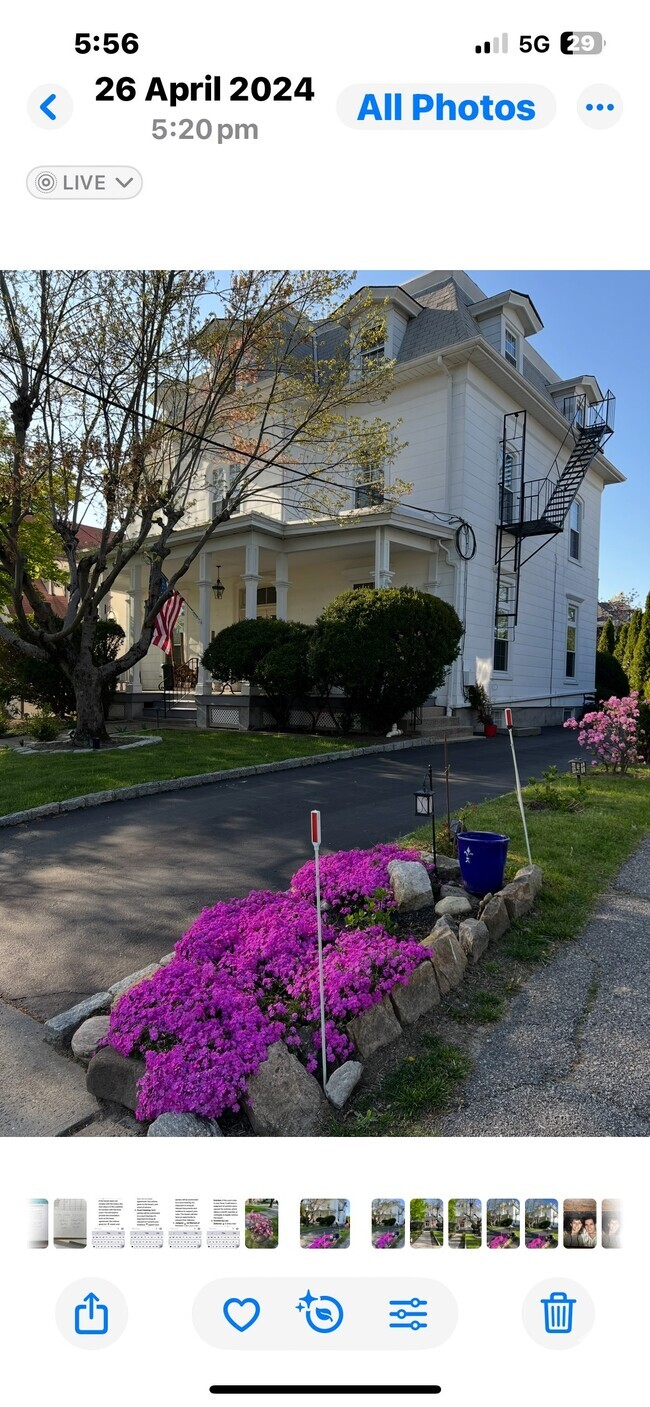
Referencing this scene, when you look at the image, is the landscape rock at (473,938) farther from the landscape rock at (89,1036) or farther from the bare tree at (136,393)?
the bare tree at (136,393)

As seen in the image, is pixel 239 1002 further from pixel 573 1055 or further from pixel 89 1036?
pixel 573 1055

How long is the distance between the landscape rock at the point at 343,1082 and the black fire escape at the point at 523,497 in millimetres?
14685

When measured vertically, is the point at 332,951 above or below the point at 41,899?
above

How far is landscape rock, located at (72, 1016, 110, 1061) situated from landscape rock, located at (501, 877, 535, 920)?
6.93 ft

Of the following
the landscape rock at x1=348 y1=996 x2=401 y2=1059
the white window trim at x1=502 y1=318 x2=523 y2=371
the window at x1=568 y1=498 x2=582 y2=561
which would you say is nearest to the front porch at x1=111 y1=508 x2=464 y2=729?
the white window trim at x1=502 y1=318 x2=523 y2=371

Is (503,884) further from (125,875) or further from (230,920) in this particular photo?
(125,875)

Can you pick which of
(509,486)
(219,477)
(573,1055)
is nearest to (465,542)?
(509,486)

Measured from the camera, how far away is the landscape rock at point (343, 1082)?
221cm

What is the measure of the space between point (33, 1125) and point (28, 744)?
1012 cm

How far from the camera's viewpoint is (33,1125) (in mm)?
2215

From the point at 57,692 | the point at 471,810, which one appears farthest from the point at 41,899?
the point at 57,692

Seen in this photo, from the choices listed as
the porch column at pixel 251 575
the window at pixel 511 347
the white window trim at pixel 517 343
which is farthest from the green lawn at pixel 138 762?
the white window trim at pixel 517 343

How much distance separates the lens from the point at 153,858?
17.2ft

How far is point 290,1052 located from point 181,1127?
1.51 feet
